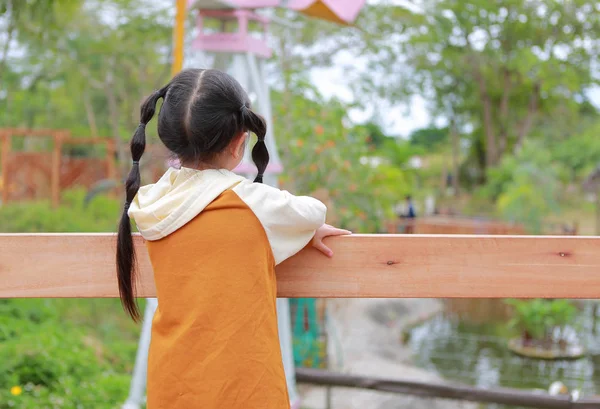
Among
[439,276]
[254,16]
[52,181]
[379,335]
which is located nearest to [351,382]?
[254,16]

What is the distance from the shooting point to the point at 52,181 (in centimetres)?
1089

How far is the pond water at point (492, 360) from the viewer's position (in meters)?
6.95

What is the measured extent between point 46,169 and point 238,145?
1055 centimetres

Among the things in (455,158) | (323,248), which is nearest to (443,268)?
(323,248)

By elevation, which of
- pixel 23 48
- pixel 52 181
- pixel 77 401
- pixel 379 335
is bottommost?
pixel 379 335

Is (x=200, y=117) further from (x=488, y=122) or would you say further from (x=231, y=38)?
(x=488, y=122)

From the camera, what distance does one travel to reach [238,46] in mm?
2943

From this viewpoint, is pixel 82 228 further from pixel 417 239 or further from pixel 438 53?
pixel 438 53

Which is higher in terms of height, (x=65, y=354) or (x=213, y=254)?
(x=213, y=254)

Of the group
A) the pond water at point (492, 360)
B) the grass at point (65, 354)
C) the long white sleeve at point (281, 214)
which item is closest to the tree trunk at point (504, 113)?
the pond water at point (492, 360)

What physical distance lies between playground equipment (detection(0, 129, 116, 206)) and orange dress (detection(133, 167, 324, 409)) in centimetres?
917

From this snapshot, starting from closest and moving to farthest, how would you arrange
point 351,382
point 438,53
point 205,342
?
1. point 205,342
2. point 351,382
3. point 438,53

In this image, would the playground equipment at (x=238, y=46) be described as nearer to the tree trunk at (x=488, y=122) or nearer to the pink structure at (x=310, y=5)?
the pink structure at (x=310, y=5)

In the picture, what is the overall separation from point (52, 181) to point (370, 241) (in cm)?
1035
